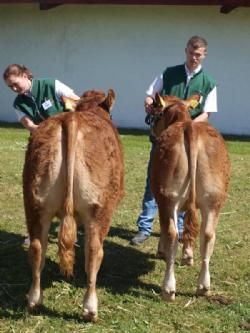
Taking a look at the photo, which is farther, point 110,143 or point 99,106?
point 99,106

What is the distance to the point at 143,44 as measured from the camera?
1739 centimetres

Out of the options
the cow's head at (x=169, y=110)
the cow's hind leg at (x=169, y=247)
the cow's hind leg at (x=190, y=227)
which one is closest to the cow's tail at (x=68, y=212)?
the cow's hind leg at (x=169, y=247)

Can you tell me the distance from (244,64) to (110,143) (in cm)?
1229

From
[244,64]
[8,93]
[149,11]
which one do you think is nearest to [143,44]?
[149,11]

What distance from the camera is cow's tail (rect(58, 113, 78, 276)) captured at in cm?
458

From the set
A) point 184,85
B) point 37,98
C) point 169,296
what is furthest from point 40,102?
point 169,296

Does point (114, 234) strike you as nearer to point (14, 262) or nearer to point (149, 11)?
point (14, 262)

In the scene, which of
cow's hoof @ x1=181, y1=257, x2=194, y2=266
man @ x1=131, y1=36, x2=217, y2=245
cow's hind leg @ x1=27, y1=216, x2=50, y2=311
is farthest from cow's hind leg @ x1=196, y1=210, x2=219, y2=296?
cow's hind leg @ x1=27, y1=216, x2=50, y2=311

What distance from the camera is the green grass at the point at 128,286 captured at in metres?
4.75

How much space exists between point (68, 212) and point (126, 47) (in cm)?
1353

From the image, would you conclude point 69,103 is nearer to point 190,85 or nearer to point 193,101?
point 193,101

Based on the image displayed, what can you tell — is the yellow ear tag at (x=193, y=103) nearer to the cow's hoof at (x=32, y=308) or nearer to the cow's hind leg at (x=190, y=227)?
the cow's hind leg at (x=190, y=227)

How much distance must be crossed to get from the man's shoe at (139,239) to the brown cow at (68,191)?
1.97m

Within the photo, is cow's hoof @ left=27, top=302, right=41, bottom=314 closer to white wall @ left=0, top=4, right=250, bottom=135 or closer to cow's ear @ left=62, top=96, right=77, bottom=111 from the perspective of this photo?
cow's ear @ left=62, top=96, right=77, bottom=111
